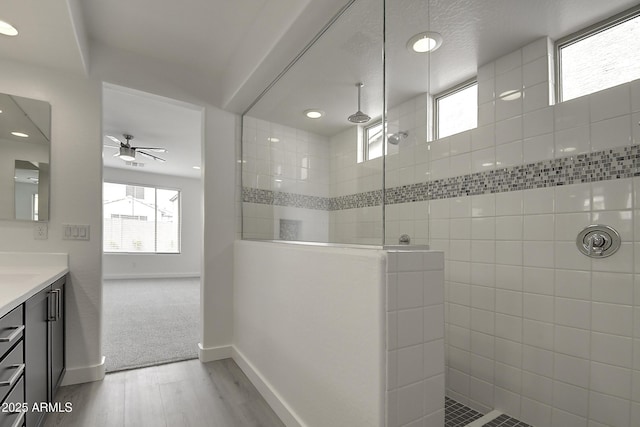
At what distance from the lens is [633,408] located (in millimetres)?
1613

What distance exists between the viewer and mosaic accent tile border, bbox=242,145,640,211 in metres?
1.57

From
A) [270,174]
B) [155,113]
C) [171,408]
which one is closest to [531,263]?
[270,174]

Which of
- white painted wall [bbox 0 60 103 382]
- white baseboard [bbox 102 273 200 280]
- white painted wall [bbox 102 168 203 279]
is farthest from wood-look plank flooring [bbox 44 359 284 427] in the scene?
white baseboard [bbox 102 273 200 280]

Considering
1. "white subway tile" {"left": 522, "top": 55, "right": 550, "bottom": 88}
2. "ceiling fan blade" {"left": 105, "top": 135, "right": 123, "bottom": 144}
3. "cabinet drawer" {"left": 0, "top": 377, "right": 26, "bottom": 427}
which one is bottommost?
"cabinet drawer" {"left": 0, "top": 377, "right": 26, "bottom": 427}

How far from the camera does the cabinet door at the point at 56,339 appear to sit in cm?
191

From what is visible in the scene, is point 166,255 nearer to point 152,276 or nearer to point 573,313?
point 152,276

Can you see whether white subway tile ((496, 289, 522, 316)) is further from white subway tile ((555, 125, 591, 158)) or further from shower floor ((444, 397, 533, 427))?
white subway tile ((555, 125, 591, 158))

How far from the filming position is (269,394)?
6.92ft

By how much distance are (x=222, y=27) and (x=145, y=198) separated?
656 centimetres

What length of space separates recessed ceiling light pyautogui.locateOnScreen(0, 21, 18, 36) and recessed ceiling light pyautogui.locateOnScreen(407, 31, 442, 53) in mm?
2236

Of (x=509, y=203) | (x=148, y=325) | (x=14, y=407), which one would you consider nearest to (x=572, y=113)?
(x=509, y=203)

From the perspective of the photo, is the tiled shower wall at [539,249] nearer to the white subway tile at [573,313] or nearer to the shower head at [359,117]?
the white subway tile at [573,313]

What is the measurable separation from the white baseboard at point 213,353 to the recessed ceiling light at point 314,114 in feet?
7.01

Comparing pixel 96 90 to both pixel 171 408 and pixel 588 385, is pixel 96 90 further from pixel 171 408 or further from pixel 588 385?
pixel 588 385
